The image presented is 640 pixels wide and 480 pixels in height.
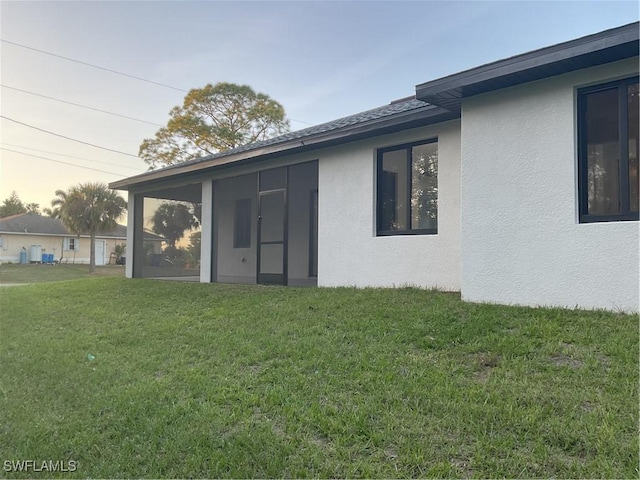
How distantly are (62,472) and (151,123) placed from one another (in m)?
29.2

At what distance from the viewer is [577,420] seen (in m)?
2.81

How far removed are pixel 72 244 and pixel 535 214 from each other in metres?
39.7

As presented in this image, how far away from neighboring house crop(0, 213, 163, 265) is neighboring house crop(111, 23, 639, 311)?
29.8 m

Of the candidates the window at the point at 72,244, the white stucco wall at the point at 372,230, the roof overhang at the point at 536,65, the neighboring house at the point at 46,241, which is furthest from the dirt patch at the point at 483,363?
the window at the point at 72,244

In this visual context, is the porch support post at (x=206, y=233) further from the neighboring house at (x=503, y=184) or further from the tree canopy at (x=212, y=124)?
the tree canopy at (x=212, y=124)

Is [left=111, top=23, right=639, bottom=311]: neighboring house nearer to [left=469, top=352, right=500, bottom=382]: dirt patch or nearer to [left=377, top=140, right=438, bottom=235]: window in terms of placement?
[left=377, top=140, right=438, bottom=235]: window

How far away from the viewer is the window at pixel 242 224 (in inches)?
562

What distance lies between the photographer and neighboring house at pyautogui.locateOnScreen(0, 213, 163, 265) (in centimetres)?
3450

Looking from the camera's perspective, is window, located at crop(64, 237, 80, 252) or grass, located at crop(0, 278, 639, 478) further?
window, located at crop(64, 237, 80, 252)

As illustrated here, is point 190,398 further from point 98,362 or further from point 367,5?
point 367,5

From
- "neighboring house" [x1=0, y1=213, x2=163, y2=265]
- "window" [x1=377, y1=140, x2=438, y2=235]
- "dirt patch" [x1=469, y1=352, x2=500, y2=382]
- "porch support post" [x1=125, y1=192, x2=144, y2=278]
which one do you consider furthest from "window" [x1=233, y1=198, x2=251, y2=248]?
"neighboring house" [x1=0, y1=213, x2=163, y2=265]

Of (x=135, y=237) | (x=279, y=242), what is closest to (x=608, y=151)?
(x=279, y=242)

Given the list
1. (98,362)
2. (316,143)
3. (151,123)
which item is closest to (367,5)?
(316,143)

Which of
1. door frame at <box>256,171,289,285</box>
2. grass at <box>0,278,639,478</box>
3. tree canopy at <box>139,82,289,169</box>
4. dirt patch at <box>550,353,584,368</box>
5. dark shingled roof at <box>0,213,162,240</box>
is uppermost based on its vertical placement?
tree canopy at <box>139,82,289,169</box>
